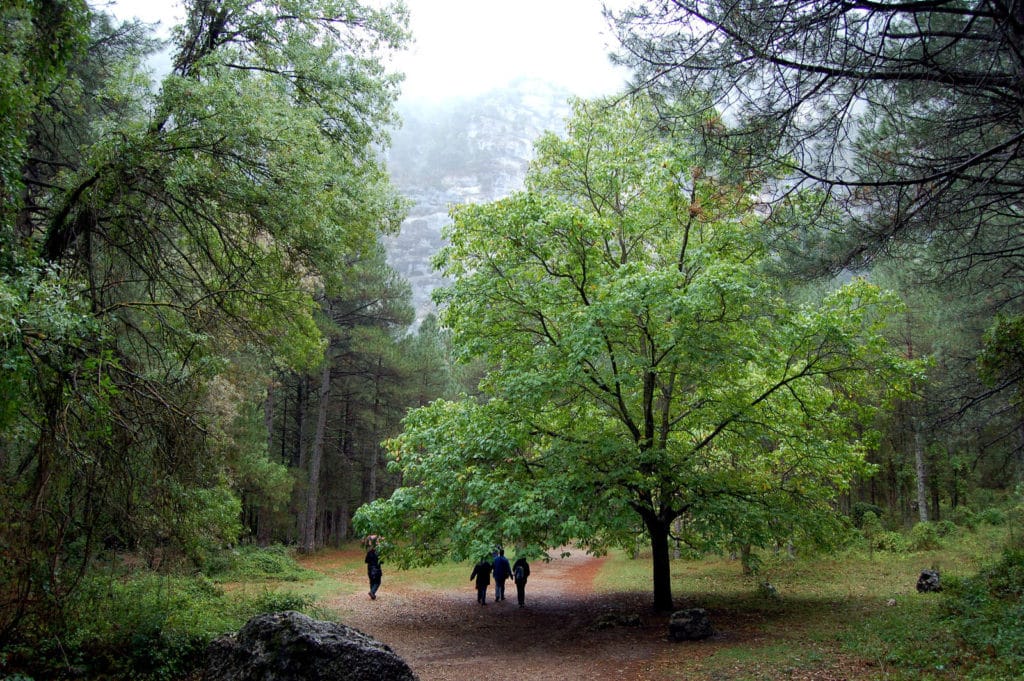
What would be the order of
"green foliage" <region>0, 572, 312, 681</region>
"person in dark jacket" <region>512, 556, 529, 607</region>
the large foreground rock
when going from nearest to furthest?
the large foreground rock → "green foliage" <region>0, 572, 312, 681</region> → "person in dark jacket" <region>512, 556, 529, 607</region>

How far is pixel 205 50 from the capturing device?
371 inches

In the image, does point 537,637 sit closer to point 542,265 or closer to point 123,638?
point 123,638

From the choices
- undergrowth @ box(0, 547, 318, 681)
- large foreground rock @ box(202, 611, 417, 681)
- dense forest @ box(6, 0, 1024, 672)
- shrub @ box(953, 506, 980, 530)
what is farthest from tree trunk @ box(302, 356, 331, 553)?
shrub @ box(953, 506, 980, 530)

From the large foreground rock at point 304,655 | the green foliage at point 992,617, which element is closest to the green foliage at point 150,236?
the large foreground rock at point 304,655

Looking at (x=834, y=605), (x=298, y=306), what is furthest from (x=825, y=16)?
(x=834, y=605)

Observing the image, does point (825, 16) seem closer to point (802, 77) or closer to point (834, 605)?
point (802, 77)

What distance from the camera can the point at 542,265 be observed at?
37.8 feet

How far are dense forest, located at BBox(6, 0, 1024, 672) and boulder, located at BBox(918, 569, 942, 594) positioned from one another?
238cm

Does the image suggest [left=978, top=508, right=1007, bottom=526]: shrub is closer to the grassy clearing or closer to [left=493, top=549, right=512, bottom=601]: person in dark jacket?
the grassy clearing

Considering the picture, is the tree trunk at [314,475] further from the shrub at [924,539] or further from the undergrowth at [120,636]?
the shrub at [924,539]

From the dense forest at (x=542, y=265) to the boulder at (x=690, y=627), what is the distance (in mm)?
1245

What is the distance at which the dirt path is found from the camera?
865 cm

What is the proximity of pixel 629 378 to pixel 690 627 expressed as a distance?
4126mm

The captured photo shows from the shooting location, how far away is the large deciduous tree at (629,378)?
9.77 m
